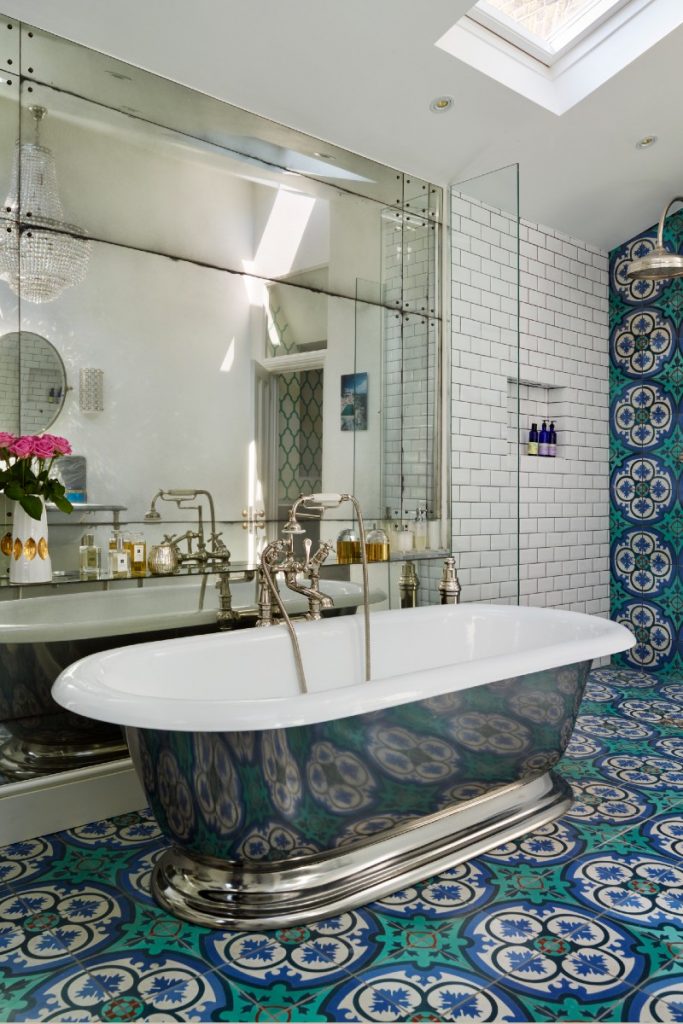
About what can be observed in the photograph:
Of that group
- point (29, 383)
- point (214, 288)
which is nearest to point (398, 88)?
point (214, 288)

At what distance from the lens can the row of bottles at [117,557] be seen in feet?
9.09

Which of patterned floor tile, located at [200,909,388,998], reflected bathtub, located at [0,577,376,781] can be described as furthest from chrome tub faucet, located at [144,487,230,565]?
patterned floor tile, located at [200,909,388,998]

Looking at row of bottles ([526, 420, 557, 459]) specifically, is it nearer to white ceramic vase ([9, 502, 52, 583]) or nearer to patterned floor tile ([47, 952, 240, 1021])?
white ceramic vase ([9, 502, 52, 583])

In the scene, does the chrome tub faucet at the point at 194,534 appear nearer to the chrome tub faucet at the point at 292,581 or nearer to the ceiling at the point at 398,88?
the chrome tub faucet at the point at 292,581

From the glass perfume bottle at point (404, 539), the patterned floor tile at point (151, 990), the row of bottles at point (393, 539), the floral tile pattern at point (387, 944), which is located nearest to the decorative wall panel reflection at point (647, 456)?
the row of bottles at point (393, 539)

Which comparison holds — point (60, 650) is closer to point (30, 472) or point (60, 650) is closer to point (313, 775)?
point (30, 472)

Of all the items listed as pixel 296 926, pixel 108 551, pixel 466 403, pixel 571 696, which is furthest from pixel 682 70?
pixel 296 926

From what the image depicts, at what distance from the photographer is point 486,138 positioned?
3.65m

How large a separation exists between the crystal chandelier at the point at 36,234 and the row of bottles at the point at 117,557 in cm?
86

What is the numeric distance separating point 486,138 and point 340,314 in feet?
3.48

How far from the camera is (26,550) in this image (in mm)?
2535

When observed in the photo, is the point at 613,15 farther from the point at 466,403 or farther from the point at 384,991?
the point at 384,991

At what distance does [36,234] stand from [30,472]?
0.83 m

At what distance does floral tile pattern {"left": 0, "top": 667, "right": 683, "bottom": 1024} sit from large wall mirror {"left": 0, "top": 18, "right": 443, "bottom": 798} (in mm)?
566
